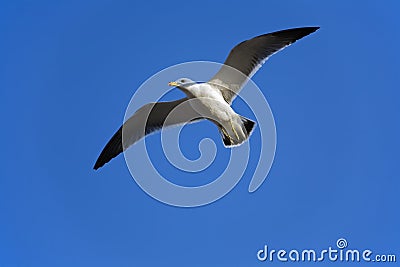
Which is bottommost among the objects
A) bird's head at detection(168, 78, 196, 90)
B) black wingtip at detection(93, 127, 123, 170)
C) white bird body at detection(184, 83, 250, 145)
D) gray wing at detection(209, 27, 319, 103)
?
black wingtip at detection(93, 127, 123, 170)

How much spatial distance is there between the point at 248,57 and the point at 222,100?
64cm

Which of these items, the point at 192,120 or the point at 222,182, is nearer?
the point at 222,182

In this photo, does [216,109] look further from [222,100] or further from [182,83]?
[182,83]

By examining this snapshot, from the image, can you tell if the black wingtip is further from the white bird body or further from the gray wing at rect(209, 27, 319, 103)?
the gray wing at rect(209, 27, 319, 103)

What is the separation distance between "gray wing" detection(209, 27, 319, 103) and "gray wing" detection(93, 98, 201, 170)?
532 mm

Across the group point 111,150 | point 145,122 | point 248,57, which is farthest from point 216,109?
point 111,150

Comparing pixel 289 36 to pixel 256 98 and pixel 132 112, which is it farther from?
pixel 132 112

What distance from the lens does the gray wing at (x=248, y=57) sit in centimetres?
567

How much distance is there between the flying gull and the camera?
5609 millimetres

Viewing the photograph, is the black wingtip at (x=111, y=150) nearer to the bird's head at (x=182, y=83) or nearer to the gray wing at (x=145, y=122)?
the gray wing at (x=145, y=122)

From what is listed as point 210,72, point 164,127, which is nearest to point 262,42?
point 210,72

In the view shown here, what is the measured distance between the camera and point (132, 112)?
5.91 meters

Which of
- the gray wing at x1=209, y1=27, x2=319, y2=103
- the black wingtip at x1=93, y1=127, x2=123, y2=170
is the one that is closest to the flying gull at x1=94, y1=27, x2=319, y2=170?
the gray wing at x1=209, y1=27, x2=319, y2=103

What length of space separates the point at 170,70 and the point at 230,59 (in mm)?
754
